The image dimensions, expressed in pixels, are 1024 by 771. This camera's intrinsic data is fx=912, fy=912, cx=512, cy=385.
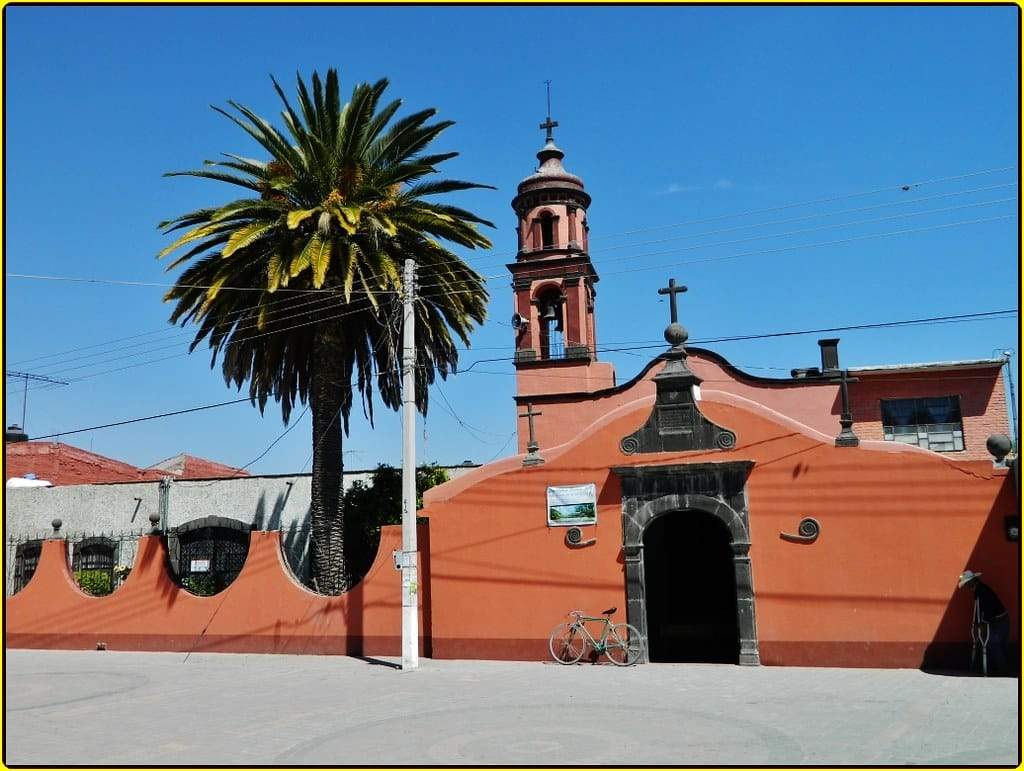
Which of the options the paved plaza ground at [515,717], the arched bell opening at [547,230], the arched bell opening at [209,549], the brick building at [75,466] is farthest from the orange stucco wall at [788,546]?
the brick building at [75,466]

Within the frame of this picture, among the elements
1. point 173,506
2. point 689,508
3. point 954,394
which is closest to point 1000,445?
point 689,508

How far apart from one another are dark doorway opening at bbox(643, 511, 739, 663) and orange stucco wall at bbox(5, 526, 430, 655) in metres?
4.85

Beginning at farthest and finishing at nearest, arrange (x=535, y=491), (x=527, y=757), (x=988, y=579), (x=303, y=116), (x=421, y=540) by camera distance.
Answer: (x=303, y=116), (x=421, y=540), (x=535, y=491), (x=988, y=579), (x=527, y=757)

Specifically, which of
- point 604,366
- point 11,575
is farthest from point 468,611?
point 11,575

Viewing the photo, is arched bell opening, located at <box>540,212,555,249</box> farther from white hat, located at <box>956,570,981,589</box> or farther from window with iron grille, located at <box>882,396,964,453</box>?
white hat, located at <box>956,570,981,589</box>

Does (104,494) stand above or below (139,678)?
above

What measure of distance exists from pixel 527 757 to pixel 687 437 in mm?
8692

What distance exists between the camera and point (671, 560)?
66.8 feet

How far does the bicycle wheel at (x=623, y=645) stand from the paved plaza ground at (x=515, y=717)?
36cm

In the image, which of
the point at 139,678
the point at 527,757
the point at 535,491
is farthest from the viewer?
the point at 535,491

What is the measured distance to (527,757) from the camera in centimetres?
877

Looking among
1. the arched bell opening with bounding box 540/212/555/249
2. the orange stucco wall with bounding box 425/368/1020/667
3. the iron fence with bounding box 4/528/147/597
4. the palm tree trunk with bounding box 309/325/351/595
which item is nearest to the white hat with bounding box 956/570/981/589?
the orange stucco wall with bounding box 425/368/1020/667

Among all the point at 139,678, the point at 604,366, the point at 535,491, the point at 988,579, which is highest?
the point at 604,366

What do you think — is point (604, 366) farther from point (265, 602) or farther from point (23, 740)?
point (23, 740)
